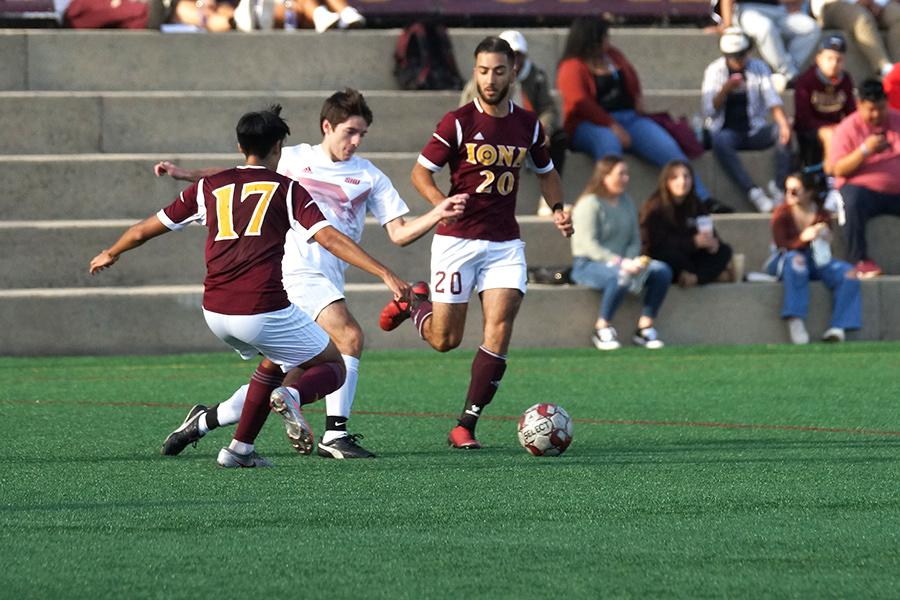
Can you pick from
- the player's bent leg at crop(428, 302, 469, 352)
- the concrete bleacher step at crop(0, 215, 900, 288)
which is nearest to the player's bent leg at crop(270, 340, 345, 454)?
the player's bent leg at crop(428, 302, 469, 352)

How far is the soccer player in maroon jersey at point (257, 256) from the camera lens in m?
7.79

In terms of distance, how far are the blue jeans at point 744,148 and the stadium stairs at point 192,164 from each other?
6.3 inches

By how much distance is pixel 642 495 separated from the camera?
7.06 m

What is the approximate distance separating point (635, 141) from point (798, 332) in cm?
248

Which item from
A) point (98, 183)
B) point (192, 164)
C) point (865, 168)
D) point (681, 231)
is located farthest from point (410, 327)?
point (865, 168)

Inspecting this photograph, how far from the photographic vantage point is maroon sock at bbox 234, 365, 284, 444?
26.2 ft

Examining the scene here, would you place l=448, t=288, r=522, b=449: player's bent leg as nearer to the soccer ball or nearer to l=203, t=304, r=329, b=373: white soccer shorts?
the soccer ball

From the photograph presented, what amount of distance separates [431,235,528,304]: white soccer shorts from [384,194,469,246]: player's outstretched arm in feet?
0.86

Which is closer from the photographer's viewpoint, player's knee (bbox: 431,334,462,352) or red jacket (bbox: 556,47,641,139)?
player's knee (bbox: 431,334,462,352)

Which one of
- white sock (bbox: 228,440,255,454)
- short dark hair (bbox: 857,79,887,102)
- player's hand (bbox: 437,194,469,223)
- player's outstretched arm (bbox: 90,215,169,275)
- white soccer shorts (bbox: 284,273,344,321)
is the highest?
short dark hair (bbox: 857,79,887,102)

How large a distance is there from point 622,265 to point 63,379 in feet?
16.1

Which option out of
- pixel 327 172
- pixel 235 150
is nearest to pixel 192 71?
pixel 235 150

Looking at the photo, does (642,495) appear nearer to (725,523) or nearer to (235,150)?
(725,523)

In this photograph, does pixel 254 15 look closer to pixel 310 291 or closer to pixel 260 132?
pixel 310 291
